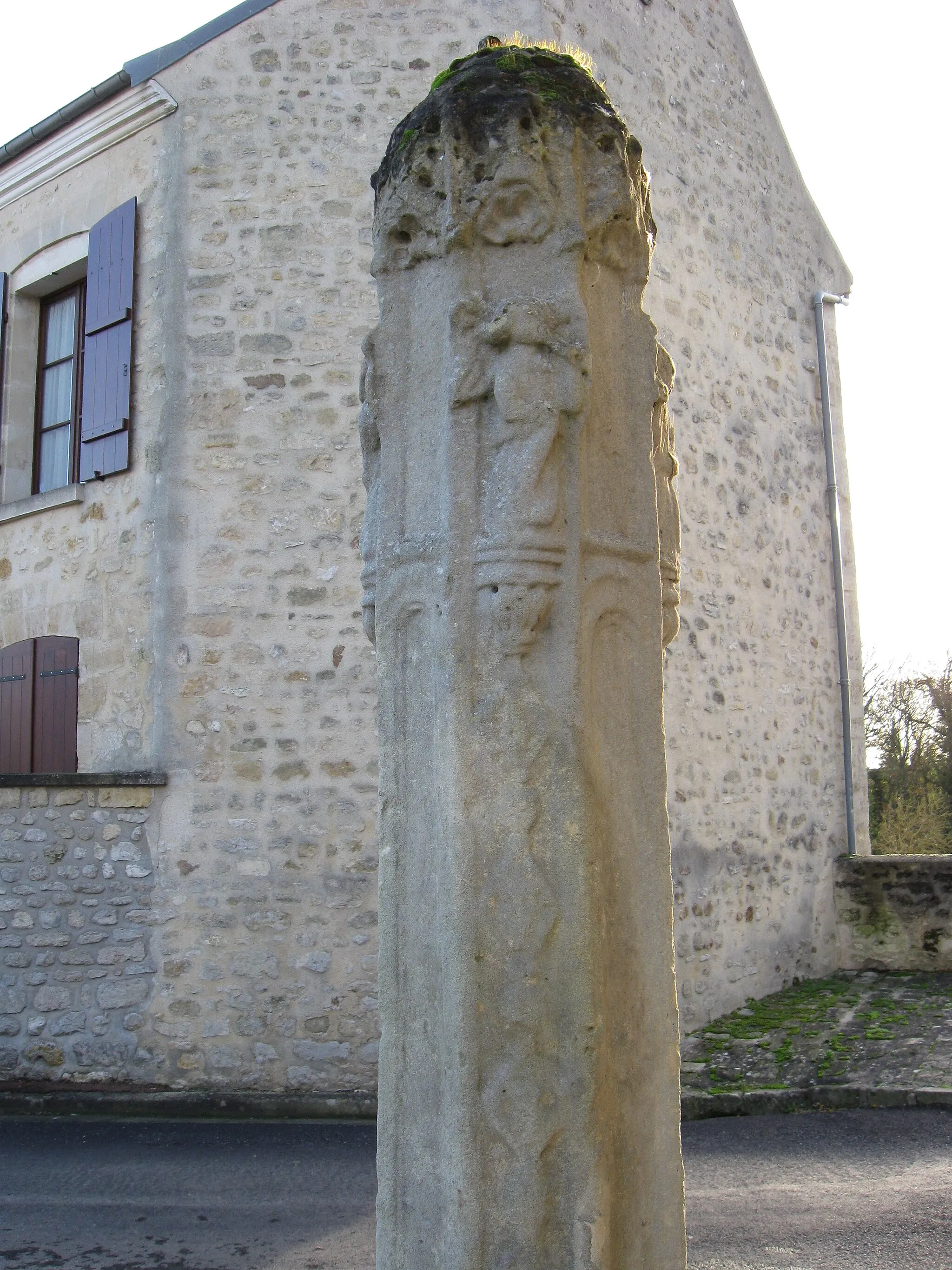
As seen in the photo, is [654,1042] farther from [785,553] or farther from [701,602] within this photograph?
[785,553]

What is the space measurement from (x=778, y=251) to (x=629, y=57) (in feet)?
8.33

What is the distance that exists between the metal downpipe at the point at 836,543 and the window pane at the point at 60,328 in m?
6.69

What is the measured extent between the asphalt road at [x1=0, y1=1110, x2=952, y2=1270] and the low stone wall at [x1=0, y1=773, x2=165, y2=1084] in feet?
1.86

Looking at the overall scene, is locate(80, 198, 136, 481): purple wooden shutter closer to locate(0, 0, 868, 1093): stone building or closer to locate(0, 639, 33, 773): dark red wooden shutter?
locate(0, 0, 868, 1093): stone building

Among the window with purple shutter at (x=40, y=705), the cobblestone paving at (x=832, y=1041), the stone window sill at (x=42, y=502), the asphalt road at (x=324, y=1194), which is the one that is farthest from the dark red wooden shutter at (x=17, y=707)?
the cobblestone paving at (x=832, y=1041)

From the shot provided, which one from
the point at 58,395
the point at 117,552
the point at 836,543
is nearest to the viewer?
the point at 117,552

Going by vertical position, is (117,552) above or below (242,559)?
above

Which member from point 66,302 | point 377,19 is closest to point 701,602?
point 377,19

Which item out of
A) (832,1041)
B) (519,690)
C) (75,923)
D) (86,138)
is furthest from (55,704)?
(519,690)

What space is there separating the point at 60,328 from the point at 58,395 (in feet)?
1.80

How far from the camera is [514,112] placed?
115 inches

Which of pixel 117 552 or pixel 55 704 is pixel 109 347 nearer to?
pixel 117 552

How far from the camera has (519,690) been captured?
2.68 m

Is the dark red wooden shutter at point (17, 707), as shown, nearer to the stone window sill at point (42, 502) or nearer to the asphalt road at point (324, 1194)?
the stone window sill at point (42, 502)
